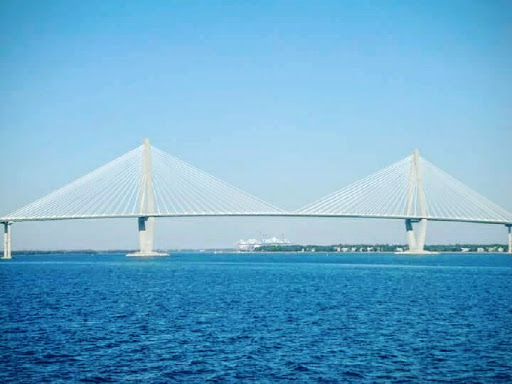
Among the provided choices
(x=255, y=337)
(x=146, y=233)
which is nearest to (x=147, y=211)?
(x=146, y=233)

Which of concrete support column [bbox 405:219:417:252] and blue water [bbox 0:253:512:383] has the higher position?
concrete support column [bbox 405:219:417:252]

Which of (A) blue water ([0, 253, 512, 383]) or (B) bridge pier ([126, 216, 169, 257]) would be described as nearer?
(A) blue water ([0, 253, 512, 383])

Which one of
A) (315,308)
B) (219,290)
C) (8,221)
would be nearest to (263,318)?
(315,308)

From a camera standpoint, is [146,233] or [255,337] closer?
[255,337]

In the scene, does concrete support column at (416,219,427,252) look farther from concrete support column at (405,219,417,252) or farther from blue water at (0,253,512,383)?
blue water at (0,253,512,383)

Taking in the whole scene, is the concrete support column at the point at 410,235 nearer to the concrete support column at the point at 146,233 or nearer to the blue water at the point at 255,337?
the concrete support column at the point at 146,233

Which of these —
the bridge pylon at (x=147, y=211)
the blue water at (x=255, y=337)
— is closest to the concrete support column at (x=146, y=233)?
the bridge pylon at (x=147, y=211)

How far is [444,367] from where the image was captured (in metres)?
14.1

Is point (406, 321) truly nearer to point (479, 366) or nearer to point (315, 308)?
point (315, 308)

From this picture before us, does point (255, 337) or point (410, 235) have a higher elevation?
point (410, 235)

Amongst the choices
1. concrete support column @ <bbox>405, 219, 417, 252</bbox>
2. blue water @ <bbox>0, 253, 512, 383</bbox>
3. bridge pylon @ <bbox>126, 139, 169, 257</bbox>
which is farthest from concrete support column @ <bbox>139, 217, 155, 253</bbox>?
blue water @ <bbox>0, 253, 512, 383</bbox>

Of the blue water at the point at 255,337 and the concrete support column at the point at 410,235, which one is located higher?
the concrete support column at the point at 410,235

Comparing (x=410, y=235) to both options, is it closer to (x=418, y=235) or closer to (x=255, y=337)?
(x=418, y=235)

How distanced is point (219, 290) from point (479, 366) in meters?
19.9
